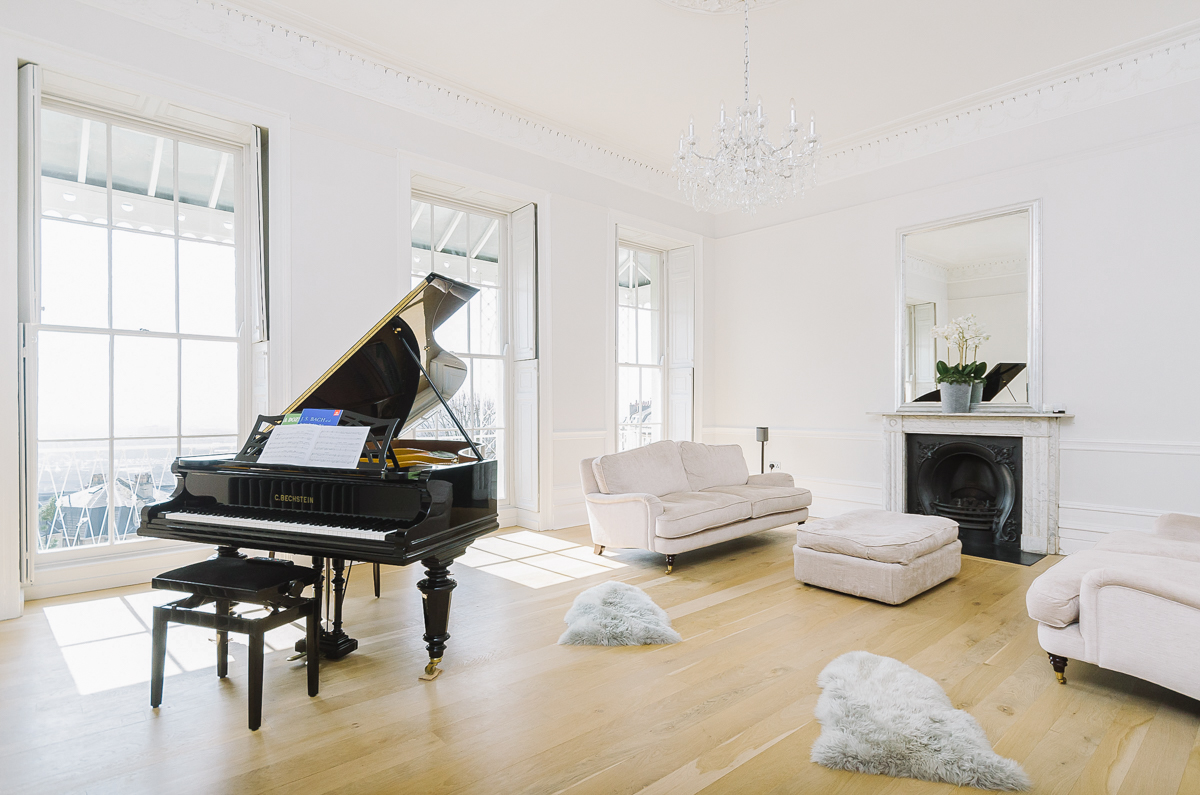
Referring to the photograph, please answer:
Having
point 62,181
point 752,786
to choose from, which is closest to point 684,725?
point 752,786

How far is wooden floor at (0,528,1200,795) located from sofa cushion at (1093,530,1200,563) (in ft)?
1.96

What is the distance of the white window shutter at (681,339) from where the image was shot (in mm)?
7305

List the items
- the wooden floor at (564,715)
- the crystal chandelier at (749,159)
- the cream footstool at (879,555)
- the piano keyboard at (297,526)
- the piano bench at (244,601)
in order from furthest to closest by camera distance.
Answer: the crystal chandelier at (749,159), the cream footstool at (879,555), the piano keyboard at (297,526), the piano bench at (244,601), the wooden floor at (564,715)

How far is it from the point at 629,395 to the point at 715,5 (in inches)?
157

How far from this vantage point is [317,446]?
2.65 meters

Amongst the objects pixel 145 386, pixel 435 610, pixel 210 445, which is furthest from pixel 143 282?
pixel 435 610

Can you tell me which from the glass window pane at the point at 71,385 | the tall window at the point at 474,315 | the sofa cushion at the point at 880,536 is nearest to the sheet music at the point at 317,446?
the glass window pane at the point at 71,385

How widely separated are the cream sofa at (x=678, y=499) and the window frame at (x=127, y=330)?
8.62 feet

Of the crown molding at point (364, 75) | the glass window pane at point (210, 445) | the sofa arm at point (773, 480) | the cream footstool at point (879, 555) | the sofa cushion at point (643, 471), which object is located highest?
the crown molding at point (364, 75)

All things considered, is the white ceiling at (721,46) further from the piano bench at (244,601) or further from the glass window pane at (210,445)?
the piano bench at (244,601)

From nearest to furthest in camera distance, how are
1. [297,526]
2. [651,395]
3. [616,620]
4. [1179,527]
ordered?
[297,526] < [616,620] < [1179,527] < [651,395]

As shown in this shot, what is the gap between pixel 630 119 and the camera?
5801mm

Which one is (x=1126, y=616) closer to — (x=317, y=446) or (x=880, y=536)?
(x=880, y=536)

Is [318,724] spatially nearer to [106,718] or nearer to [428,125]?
[106,718]
